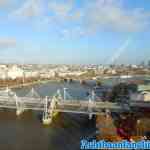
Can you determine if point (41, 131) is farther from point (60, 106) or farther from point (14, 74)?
point (14, 74)

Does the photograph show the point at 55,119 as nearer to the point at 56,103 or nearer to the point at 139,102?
the point at 56,103

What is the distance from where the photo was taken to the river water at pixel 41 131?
4887 mm

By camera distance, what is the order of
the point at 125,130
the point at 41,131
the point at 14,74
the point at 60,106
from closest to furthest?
the point at 125,130, the point at 41,131, the point at 60,106, the point at 14,74

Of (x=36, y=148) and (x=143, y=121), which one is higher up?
(x=143, y=121)

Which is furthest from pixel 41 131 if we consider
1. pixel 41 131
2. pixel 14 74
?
pixel 14 74

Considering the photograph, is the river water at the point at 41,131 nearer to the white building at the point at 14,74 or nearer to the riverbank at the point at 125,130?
the riverbank at the point at 125,130

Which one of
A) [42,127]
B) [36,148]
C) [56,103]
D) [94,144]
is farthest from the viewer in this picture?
[56,103]

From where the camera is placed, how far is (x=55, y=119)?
6734mm

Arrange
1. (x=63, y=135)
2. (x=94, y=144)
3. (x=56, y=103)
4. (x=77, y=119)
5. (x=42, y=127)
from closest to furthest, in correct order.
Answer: (x=94, y=144) → (x=63, y=135) → (x=42, y=127) → (x=77, y=119) → (x=56, y=103)

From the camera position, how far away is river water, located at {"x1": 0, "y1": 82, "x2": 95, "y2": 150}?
4.89 metres

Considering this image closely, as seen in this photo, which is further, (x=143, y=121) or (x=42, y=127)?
(x=42, y=127)

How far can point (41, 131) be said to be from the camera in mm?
5703

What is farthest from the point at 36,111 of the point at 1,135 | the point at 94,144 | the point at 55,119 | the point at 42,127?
the point at 94,144

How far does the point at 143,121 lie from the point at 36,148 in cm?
180
